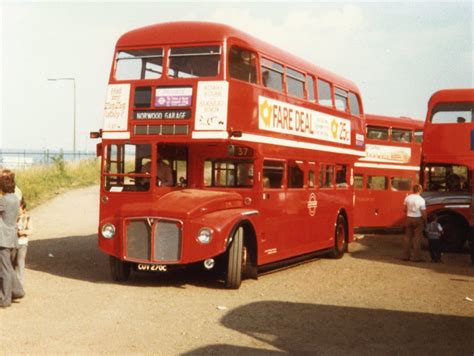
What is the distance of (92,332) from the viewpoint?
26.0 ft

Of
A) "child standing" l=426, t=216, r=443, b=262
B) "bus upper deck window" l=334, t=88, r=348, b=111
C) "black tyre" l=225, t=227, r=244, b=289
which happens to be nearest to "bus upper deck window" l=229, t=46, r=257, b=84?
"black tyre" l=225, t=227, r=244, b=289

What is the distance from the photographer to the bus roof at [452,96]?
1978 cm

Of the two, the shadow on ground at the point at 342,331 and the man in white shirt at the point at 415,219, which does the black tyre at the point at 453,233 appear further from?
the shadow on ground at the point at 342,331

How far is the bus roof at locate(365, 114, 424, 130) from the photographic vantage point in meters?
22.9

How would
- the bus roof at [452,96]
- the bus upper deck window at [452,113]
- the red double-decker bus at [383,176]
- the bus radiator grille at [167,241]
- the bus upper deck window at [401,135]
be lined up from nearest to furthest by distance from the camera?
the bus radiator grille at [167,241] < the bus upper deck window at [452,113] < the bus roof at [452,96] < the red double-decker bus at [383,176] < the bus upper deck window at [401,135]

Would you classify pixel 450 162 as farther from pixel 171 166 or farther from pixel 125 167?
pixel 125 167

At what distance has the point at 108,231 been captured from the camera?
1155 centimetres

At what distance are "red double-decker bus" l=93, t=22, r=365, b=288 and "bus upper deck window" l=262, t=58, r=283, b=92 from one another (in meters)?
0.02

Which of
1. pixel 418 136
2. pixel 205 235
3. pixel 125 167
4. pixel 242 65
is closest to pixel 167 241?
pixel 205 235

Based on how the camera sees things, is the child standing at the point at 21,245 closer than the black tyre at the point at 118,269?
Yes

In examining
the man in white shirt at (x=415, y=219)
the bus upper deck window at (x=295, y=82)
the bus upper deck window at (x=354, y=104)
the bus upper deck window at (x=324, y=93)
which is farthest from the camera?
the bus upper deck window at (x=354, y=104)

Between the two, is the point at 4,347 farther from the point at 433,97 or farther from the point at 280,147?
the point at 433,97

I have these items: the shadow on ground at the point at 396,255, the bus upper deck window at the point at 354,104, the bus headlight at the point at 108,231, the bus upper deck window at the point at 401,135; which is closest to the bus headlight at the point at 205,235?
the bus headlight at the point at 108,231

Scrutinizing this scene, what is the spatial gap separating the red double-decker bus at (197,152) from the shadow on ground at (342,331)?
1687 mm
